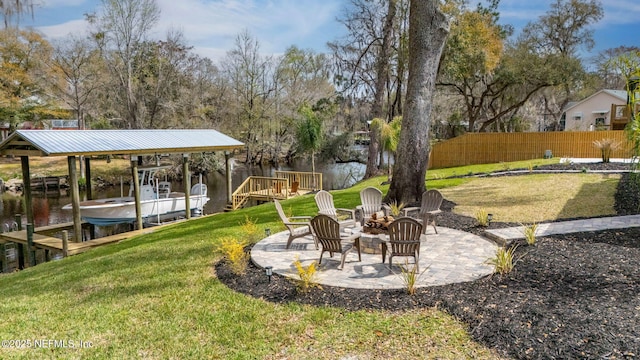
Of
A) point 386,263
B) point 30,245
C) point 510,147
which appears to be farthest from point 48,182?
point 510,147

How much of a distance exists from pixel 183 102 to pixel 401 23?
18.4 meters

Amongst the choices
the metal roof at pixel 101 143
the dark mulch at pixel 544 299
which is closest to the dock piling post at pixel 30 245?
the metal roof at pixel 101 143

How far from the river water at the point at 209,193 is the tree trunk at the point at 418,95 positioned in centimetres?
1214

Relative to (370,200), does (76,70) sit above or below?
above

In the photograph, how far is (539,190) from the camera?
1161 centimetres

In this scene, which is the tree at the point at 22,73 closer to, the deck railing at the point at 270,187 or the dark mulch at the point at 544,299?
the deck railing at the point at 270,187

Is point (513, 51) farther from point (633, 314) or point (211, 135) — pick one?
point (633, 314)

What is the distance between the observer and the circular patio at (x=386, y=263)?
16.9 ft

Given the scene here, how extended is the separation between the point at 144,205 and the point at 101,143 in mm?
3521

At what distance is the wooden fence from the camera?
21812 mm

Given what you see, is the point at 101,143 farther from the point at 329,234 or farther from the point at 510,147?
the point at 510,147

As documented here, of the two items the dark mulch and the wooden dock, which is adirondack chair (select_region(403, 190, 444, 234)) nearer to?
the dark mulch

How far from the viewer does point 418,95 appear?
9547mm

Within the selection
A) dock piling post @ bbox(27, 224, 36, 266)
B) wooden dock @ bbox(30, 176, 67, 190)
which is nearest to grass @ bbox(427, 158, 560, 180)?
dock piling post @ bbox(27, 224, 36, 266)
